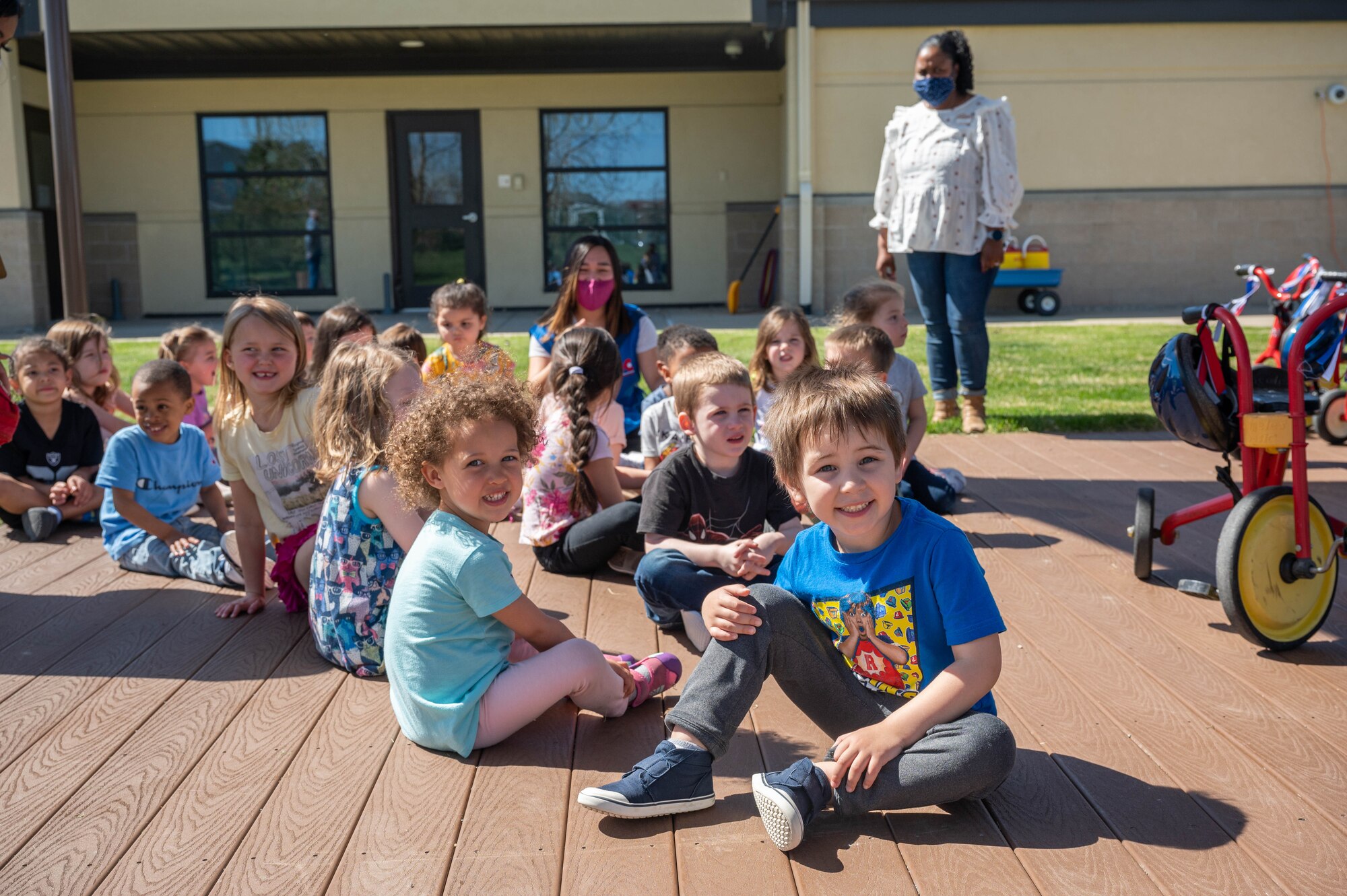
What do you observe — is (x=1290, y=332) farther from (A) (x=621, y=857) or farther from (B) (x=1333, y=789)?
(A) (x=621, y=857)

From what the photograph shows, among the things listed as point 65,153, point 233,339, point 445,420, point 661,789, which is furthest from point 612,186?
point 661,789

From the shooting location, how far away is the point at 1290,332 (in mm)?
6176

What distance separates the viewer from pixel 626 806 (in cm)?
224

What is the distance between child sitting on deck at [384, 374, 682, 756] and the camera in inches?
101

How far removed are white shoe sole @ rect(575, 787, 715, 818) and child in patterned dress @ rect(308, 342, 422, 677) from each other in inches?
42.8

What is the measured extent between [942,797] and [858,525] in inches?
21.0

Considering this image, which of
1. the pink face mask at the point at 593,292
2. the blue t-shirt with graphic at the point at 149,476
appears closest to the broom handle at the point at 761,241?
the pink face mask at the point at 593,292

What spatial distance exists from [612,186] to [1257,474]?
44.7ft

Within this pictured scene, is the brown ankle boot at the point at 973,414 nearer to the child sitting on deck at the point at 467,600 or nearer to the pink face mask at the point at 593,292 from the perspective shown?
the pink face mask at the point at 593,292

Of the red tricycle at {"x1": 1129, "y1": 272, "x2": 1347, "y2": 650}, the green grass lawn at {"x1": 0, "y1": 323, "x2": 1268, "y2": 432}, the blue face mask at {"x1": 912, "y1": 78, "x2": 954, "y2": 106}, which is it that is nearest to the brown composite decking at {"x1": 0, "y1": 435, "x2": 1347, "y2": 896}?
the red tricycle at {"x1": 1129, "y1": 272, "x2": 1347, "y2": 650}

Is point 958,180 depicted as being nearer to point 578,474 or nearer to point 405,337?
point 405,337

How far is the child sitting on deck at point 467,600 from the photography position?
101 inches

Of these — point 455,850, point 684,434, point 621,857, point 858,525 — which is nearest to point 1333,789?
point 858,525

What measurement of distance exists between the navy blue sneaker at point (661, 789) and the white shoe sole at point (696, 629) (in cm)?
89
